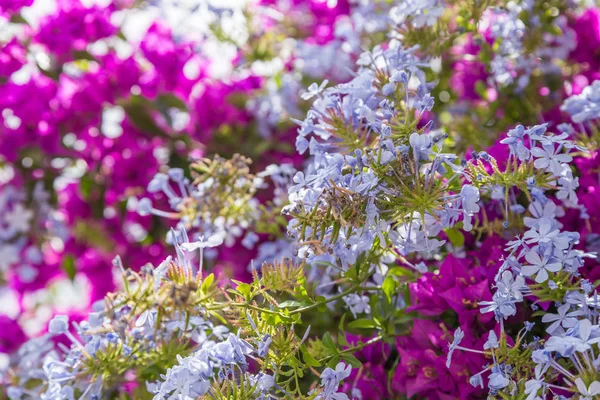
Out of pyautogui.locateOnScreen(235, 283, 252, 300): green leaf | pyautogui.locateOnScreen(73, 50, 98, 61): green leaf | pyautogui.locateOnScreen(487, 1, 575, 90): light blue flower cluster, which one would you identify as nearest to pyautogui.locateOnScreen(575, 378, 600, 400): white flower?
pyautogui.locateOnScreen(235, 283, 252, 300): green leaf

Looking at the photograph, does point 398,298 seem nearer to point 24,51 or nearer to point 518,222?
point 518,222

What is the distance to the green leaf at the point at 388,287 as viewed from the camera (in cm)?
69

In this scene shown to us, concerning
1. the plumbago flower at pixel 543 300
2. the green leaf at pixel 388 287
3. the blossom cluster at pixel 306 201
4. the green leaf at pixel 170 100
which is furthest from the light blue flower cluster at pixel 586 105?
the green leaf at pixel 170 100

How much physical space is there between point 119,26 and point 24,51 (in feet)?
Answer: 0.54

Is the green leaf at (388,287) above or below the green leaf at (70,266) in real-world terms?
above

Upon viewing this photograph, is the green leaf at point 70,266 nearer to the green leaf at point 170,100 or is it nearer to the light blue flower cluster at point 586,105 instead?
the green leaf at point 170,100

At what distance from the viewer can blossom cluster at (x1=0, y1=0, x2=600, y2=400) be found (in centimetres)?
57

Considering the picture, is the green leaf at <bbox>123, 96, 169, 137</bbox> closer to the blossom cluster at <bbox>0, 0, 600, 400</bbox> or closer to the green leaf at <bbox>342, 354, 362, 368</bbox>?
the blossom cluster at <bbox>0, 0, 600, 400</bbox>

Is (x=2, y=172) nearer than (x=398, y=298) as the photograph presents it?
No

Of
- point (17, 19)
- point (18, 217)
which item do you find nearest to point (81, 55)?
point (17, 19)

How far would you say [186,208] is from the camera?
A: 794 millimetres

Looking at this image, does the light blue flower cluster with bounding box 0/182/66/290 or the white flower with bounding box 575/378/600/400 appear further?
the light blue flower cluster with bounding box 0/182/66/290

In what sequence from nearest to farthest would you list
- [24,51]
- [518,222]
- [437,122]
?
[518,222]
[437,122]
[24,51]

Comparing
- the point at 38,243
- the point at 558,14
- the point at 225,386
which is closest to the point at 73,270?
the point at 38,243
